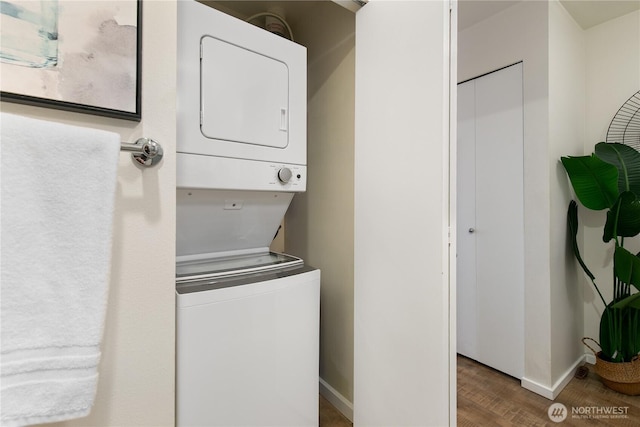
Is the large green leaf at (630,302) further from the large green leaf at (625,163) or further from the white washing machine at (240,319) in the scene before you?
the white washing machine at (240,319)

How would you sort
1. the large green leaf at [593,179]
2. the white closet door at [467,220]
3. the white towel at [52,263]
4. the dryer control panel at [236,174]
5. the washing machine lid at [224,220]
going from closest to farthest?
the white towel at [52,263] → the dryer control panel at [236,174] → the washing machine lid at [224,220] → the large green leaf at [593,179] → the white closet door at [467,220]

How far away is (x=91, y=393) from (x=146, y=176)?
576mm

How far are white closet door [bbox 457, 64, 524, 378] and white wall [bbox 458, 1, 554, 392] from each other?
0.05m

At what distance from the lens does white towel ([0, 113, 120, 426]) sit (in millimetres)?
635

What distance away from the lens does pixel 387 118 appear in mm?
1271

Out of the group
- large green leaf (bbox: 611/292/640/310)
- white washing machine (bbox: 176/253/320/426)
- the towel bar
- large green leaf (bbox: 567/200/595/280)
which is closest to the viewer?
the towel bar

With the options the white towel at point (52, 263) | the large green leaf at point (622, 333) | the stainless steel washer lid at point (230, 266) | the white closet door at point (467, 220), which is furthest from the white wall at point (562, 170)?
the white towel at point (52, 263)

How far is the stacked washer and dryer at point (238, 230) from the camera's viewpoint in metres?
1.07

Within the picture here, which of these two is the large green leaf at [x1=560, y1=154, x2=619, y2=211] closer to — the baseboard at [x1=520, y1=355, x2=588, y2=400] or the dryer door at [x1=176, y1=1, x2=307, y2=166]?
the baseboard at [x1=520, y1=355, x2=588, y2=400]

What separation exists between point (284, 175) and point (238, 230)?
368 mm

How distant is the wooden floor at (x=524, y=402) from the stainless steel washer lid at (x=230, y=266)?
1461 mm

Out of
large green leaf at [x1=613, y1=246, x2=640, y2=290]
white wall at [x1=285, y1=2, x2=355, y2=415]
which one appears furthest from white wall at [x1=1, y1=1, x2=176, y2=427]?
large green leaf at [x1=613, y1=246, x2=640, y2=290]

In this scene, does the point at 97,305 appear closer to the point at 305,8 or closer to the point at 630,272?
the point at 305,8

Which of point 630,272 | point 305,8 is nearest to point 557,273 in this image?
point 630,272
